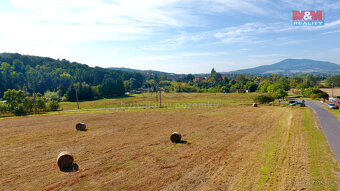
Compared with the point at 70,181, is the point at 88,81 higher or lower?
higher

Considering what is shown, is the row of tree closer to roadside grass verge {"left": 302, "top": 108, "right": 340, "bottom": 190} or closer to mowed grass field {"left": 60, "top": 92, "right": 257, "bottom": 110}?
mowed grass field {"left": 60, "top": 92, "right": 257, "bottom": 110}

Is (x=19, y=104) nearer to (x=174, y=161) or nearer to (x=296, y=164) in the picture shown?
(x=174, y=161)

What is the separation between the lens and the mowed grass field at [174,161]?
46.4 ft

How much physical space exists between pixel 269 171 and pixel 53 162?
60.8 ft

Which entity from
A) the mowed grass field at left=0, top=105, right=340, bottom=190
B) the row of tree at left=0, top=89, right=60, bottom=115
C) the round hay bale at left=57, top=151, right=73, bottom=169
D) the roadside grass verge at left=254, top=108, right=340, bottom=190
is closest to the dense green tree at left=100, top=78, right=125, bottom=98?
the row of tree at left=0, top=89, right=60, bottom=115

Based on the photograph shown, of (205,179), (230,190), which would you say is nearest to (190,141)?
(205,179)

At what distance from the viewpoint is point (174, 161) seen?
1803 centimetres

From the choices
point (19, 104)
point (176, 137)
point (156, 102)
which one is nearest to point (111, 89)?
point (156, 102)

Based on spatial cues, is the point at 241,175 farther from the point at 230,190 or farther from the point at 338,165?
the point at 338,165

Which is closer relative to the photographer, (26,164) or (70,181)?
(70,181)

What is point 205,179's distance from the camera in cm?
1463

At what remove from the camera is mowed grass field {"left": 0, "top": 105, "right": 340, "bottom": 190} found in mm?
14133

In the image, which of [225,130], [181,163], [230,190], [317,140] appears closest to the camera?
[230,190]

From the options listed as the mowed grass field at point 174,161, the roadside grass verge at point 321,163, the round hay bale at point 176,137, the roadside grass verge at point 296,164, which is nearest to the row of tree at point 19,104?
the mowed grass field at point 174,161
